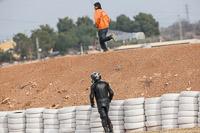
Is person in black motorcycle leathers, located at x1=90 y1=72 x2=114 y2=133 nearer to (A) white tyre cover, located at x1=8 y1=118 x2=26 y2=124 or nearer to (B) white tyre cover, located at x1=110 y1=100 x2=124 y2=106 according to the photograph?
(B) white tyre cover, located at x1=110 y1=100 x2=124 y2=106

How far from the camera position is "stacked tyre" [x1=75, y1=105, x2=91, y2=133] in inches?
507

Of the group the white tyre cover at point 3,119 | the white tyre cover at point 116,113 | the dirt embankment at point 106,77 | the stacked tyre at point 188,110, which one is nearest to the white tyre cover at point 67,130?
the white tyre cover at point 116,113

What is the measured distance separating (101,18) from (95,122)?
5.65m

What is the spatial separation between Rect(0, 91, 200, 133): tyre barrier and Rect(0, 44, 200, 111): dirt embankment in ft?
8.90

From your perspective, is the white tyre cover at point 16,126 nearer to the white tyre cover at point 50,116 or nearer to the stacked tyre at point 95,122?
the white tyre cover at point 50,116

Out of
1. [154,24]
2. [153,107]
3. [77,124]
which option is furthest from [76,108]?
[154,24]

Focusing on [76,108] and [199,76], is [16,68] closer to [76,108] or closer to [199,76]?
[76,108]

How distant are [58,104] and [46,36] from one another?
62.4m

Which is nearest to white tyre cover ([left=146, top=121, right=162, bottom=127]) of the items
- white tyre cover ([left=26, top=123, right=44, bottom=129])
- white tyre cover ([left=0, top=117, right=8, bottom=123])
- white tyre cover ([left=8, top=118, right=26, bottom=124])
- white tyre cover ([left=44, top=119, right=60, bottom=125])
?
white tyre cover ([left=44, top=119, right=60, bottom=125])

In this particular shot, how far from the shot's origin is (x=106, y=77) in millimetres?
17391

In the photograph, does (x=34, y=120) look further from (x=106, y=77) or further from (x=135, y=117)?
(x=106, y=77)

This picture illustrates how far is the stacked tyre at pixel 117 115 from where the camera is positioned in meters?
12.5

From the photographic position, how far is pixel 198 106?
11289mm

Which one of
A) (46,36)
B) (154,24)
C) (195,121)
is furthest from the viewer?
(154,24)
